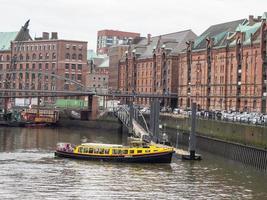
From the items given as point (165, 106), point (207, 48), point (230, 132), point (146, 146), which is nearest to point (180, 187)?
point (146, 146)

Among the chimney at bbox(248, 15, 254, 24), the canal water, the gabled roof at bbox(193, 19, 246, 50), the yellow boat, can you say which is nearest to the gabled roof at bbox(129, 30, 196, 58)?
the gabled roof at bbox(193, 19, 246, 50)

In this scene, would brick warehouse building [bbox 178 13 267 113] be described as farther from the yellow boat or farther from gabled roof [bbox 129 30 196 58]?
the yellow boat

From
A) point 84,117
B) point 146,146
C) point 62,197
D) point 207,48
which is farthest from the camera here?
point 84,117

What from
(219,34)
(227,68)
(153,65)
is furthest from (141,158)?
(153,65)

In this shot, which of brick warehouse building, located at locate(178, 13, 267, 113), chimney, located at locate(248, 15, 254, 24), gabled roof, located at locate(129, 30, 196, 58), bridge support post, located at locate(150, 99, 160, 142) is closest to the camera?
bridge support post, located at locate(150, 99, 160, 142)

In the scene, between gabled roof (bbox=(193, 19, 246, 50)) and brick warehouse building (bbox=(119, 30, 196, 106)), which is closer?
gabled roof (bbox=(193, 19, 246, 50))

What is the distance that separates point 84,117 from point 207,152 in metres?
75.0

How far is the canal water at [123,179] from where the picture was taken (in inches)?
2271

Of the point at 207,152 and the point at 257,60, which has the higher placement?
the point at 257,60

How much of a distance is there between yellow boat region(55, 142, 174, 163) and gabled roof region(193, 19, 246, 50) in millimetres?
60907

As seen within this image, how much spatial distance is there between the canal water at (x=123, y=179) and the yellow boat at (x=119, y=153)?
1.29m

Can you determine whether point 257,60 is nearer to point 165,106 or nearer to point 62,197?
point 165,106

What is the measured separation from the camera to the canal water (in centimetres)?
5769

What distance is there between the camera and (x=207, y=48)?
470 ft
